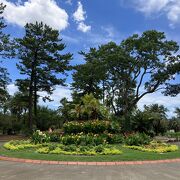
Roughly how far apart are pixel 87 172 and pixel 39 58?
2924cm

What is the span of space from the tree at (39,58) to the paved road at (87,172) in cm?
2682

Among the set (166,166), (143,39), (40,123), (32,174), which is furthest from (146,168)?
(40,123)

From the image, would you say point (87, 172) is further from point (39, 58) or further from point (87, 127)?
point (39, 58)

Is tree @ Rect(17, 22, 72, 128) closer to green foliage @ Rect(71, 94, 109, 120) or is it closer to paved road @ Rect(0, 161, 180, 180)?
green foliage @ Rect(71, 94, 109, 120)

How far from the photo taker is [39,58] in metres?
37.7

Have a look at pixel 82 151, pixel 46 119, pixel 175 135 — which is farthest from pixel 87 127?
pixel 46 119

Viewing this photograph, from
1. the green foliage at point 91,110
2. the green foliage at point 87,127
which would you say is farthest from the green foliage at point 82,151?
the green foliage at point 91,110

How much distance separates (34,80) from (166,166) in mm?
28757

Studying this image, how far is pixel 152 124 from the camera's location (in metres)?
26.9

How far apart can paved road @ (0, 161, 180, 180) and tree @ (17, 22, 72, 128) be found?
26.8 m

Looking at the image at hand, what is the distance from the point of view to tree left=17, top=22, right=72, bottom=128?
37.0 meters

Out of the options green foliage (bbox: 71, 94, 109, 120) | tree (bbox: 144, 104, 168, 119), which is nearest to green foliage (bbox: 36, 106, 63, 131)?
A: tree (bbox: 144, 104, 168, 119)

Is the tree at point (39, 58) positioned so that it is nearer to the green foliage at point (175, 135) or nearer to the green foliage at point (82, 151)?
the green foliage at point (175, 135)

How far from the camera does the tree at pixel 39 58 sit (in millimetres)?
37031
